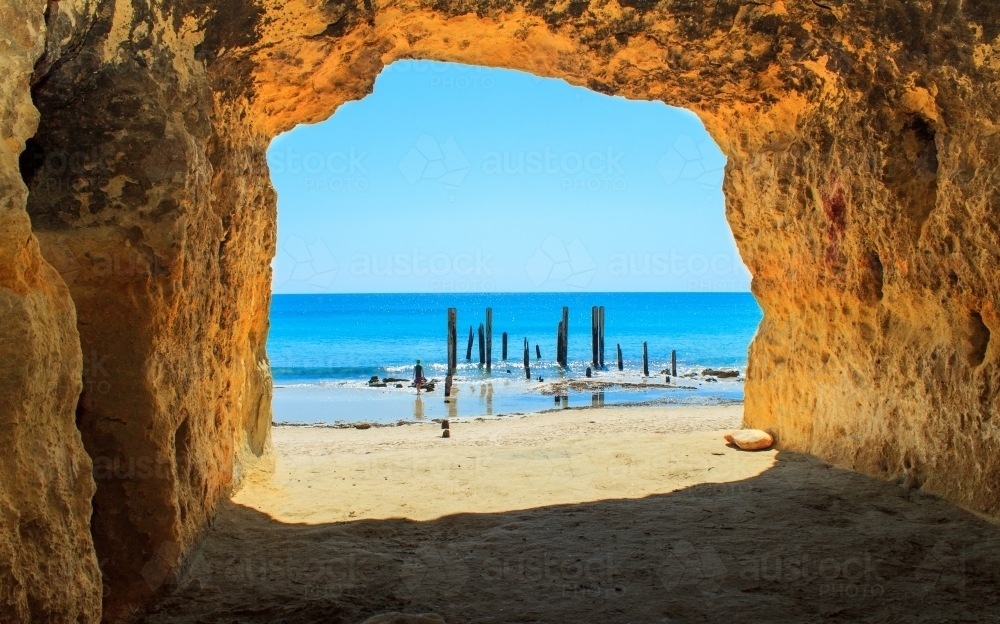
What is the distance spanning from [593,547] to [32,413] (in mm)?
3531

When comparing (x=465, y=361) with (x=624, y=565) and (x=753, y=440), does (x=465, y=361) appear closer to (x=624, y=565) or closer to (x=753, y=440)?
(x=753, y=440)

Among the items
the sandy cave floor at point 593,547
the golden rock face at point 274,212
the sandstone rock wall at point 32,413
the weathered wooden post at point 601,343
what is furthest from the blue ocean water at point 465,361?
the sandstone rock wall at point 32,413

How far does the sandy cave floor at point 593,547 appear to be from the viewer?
4121mm

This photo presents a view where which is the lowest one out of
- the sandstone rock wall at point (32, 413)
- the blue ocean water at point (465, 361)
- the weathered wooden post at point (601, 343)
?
the blue ocean water at point (465, 361)

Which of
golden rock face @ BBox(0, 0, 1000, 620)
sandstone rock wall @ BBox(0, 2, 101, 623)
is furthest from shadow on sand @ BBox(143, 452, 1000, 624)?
sandstone rock wall @ BBox(0, 2, 101, 623)

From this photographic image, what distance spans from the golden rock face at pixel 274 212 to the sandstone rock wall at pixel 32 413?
0.05 feet

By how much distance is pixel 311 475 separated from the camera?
7.87 m

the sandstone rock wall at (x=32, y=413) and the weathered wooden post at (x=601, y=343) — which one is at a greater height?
the sandstone rock wall at (x=32, y=413)

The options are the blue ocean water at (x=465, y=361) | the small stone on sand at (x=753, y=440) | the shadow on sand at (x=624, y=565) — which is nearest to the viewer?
the shadow on sand at (x=624, y=565)

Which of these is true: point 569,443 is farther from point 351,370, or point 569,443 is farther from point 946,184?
point 351,370

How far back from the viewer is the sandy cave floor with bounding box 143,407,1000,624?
4121mm

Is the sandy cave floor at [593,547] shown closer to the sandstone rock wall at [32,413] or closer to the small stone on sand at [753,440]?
the small stone on sand at [753,440]

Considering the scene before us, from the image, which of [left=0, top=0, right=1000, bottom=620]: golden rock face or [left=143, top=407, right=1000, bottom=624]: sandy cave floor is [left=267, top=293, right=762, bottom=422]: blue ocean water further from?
[left=0, top=0, right=1000, bottom=620]: golden rock face

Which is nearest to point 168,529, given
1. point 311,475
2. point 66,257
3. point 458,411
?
point 66,257
